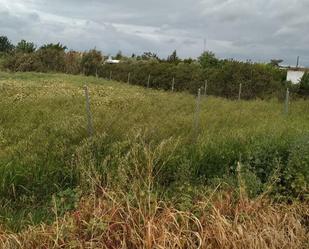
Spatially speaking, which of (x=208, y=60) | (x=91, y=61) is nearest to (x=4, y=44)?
(x=91, y=61)

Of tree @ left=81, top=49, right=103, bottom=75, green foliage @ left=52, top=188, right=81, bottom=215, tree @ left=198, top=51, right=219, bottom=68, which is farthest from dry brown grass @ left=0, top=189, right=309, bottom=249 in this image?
tree @ left=81, top=49, right=103, bottom=75

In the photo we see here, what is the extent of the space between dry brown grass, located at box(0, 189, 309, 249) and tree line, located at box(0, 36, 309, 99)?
56.4 feet

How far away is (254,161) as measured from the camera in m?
5.90

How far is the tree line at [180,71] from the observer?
22.8 m

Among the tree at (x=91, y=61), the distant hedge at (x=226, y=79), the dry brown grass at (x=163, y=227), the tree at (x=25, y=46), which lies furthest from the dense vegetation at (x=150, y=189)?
the tree at (x=25, y=46)

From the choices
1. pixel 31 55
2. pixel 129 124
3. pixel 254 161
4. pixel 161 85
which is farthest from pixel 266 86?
pixel 31 55

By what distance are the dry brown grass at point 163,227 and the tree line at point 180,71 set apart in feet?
56.4

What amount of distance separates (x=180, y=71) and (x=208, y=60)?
23.8 ft

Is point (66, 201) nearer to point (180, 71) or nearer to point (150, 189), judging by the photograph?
point (150, 189)

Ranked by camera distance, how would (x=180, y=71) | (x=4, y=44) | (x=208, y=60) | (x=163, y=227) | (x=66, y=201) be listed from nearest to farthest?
(x=163, y=227)
(x=66, y=201)
(x=180, y=71)
(x=208, y=60)
(x=4, y=44)

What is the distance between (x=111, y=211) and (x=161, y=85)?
26763mm

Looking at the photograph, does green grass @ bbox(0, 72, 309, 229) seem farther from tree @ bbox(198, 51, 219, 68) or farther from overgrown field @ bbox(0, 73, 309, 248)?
tree @ bbox(198, 51, 219, 68)

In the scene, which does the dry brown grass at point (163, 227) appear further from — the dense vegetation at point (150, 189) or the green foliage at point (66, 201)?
the green foliage at point (66, 201)

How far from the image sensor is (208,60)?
35.3 meters
